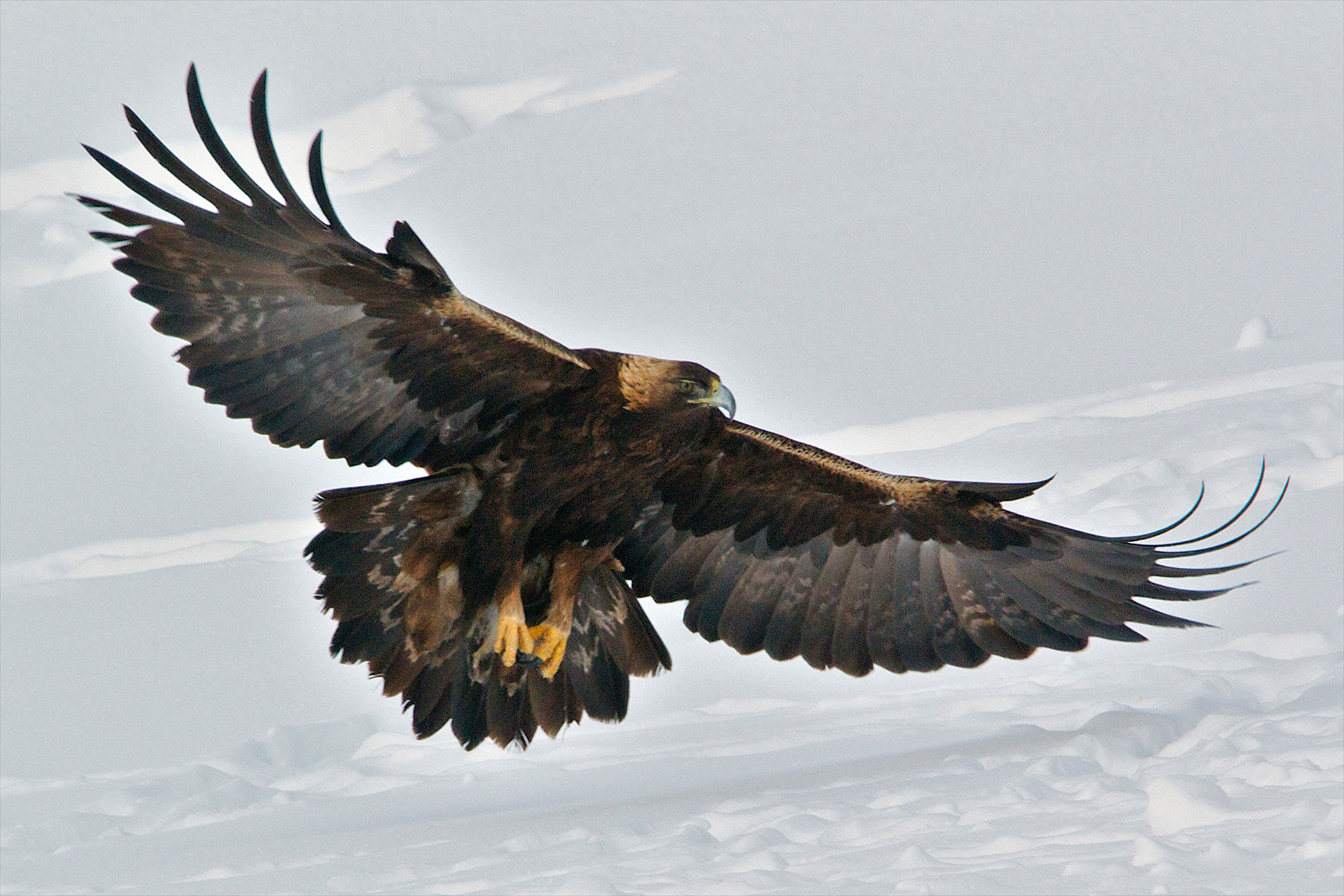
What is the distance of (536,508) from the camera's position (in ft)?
21.2

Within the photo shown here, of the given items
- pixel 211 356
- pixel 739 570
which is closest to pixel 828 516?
pixel 739 570

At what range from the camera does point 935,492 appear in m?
7.33

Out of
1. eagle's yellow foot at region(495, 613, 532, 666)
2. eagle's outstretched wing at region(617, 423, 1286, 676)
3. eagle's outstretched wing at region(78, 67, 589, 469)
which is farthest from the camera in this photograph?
eagle's outstretched wing at region(617, 423, 1286, 676)

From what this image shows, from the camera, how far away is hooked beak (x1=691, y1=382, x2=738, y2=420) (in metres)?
6.60

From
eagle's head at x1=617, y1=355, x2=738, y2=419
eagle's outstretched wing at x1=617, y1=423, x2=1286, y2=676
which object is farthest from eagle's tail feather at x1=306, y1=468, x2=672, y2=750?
eagle's head at x1=617, y1=355, x2=738, y2=419

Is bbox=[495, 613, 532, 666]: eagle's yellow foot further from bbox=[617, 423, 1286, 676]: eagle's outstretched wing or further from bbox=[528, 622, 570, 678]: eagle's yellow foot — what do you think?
bbox=[617, 423, 1286, 676]: eagle's outstretched wing

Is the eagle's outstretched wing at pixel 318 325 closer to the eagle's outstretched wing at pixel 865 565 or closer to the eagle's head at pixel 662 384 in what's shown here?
the eagle's head at pixel 662 384

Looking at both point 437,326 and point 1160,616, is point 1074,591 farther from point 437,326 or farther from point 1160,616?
point 437,326

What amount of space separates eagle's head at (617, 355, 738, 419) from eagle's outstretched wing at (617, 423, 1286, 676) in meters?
0.62

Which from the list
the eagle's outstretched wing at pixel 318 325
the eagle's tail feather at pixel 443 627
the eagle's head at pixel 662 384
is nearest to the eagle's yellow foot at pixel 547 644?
the eagle's tail feather at pixel 443 627

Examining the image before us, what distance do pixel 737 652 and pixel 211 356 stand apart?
3.03m

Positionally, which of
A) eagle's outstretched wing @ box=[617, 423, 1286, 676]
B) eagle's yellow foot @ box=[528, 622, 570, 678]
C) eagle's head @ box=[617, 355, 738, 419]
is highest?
eagle's head @ box=[617, 355, 738, 419]

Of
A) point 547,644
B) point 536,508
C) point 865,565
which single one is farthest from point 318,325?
point 865,565

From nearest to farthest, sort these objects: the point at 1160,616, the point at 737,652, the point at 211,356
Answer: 1. the point at 211,356
2. the point at 1160,616
3. the point at 737,652
